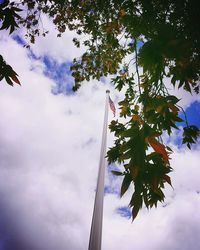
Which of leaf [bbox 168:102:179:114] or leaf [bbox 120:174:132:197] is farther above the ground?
leaf [bbox 168:102:179:114]

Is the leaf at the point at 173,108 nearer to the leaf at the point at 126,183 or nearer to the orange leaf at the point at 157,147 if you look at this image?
the orange leaf at the point at 157,147

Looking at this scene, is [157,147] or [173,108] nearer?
[157,147]

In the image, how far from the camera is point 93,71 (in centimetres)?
548

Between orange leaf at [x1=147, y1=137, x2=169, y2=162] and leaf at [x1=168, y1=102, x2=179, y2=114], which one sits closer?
orange leaf at [x1=147, y1=137, x2=169, y2=162]

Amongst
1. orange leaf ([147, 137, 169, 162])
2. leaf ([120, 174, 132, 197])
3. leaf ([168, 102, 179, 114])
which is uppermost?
leaf ([168, 102, 179, 114])

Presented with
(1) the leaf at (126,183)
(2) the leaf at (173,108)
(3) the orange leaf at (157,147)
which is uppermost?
(2) the leaf at (173,108)

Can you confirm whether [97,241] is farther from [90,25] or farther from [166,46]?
[90,25]

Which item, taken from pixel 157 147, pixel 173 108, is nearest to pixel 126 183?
pixel 157 147

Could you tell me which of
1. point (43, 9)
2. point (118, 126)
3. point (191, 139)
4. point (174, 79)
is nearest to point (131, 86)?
point (118, 126)

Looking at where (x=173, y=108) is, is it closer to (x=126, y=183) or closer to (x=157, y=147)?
(x=157, y=147)

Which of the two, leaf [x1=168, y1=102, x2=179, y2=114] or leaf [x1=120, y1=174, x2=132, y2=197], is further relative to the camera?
leaf [x1=168, y1=102, x2=179, y2=114]

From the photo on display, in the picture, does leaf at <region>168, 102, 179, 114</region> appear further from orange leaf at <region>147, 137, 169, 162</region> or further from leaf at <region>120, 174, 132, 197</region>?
leaf at <region>120, 174, 132, 197</region>

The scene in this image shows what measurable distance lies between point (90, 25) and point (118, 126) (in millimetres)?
2290

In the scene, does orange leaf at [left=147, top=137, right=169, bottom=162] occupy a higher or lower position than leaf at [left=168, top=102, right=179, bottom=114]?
lower
